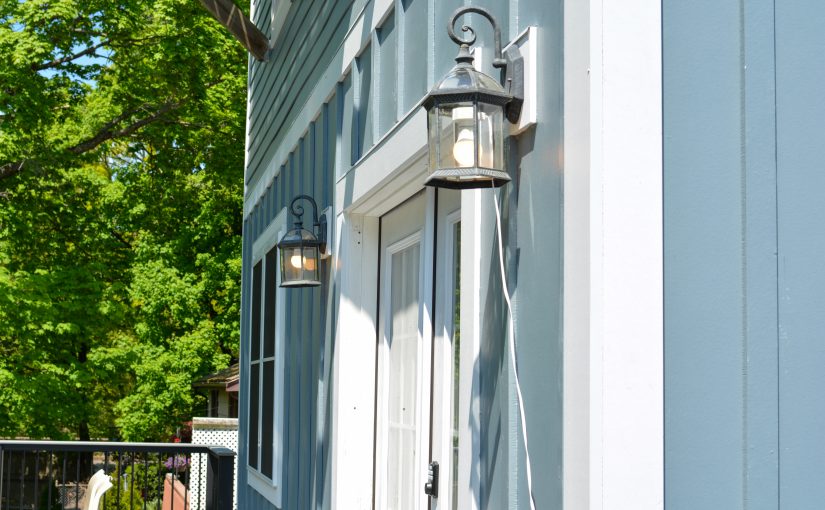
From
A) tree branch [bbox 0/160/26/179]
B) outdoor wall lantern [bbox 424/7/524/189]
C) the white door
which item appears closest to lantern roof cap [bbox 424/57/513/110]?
outdoor wall lantern [bbox 424/7/524/189]

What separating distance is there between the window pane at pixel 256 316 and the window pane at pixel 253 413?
109 millimetres

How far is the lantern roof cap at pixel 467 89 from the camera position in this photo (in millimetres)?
2152

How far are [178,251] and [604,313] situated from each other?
2058 centimetres

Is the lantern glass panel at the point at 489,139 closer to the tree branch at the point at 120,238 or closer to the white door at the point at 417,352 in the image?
the white door at the point at 417,352

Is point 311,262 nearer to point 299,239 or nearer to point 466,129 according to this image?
point 299,239

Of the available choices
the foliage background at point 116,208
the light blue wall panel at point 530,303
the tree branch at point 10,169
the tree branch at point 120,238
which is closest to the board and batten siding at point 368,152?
the light blue wall panel at point 530,303

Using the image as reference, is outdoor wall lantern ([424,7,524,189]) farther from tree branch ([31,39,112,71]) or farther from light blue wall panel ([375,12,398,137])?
tree branch ([31,39,112,71])

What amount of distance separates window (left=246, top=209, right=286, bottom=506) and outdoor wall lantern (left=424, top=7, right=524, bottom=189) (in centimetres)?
371

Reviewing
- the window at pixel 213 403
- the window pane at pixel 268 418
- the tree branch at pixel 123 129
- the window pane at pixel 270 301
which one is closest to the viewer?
the window pane at pixel 268 418

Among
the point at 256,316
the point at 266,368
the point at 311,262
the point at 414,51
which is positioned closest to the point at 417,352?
the point at 414,51

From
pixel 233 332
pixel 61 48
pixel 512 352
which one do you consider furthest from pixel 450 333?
pixel 233 332

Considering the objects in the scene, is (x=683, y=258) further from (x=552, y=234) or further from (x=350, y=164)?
(x=350, y=164)

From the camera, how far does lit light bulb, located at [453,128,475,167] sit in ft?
7.06

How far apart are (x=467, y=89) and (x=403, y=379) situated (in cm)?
176
